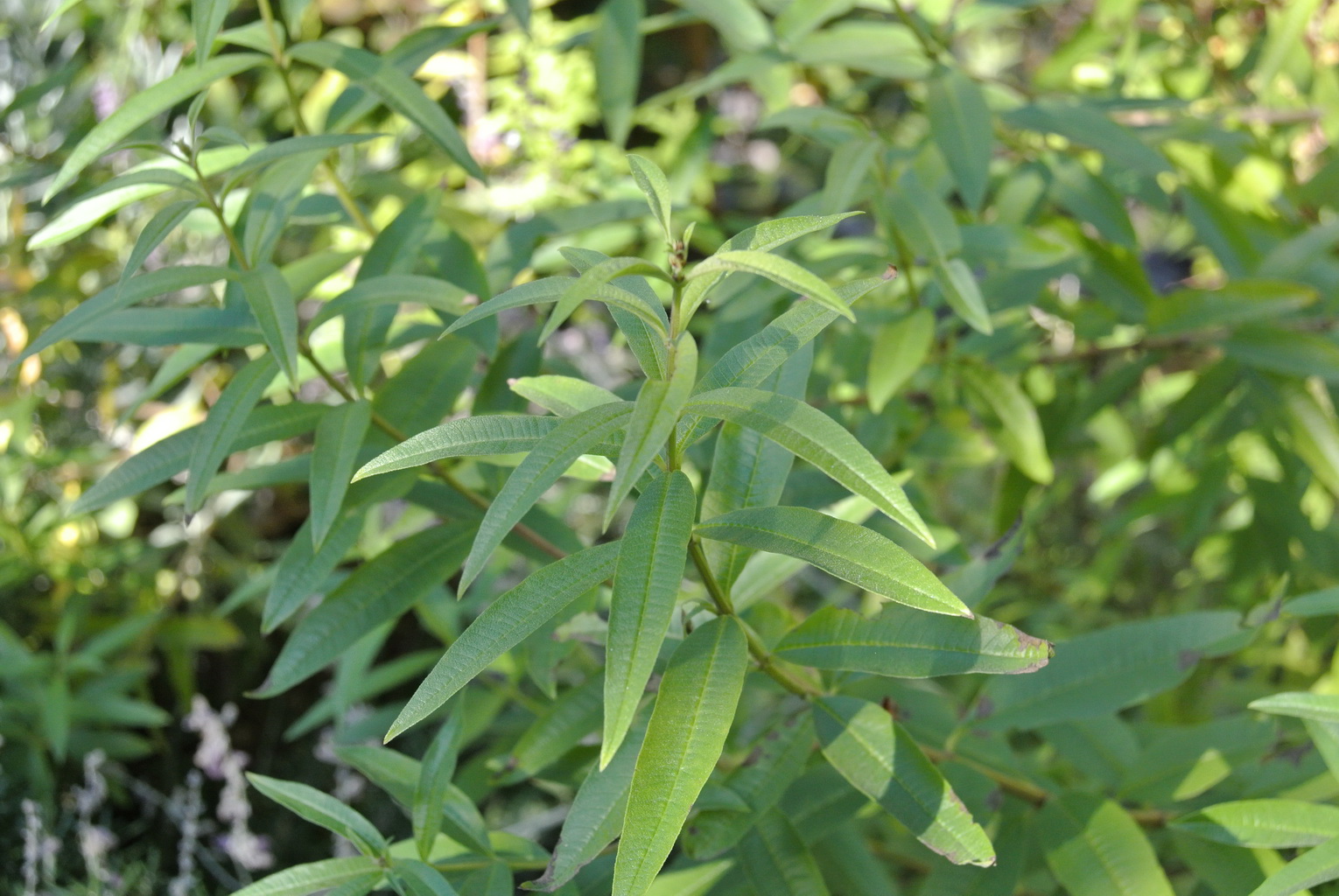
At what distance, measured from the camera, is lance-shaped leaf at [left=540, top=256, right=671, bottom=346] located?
1.25 ft

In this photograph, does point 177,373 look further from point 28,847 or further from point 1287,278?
point 1287,278

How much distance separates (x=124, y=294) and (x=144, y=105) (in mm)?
184

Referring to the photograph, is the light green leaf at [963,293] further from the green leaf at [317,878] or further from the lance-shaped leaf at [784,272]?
the green leaf at [317,878]

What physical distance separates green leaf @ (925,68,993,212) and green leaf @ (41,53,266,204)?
544 mm

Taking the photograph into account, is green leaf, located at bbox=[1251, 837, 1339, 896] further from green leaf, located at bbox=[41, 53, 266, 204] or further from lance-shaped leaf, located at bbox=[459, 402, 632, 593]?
green leaf, located at bbox=[41, 53, 266, 204]

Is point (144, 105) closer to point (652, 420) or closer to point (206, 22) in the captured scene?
point (206, 22)

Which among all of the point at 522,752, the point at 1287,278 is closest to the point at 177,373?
the point at 522,752

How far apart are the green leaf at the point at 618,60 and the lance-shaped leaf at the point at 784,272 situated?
0.73m

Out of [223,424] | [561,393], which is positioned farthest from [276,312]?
[561,393]

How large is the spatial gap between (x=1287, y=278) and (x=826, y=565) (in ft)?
2.69

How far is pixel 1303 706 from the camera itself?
0.51 m

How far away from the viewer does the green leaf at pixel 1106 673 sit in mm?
692

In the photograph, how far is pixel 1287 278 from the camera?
1.05m

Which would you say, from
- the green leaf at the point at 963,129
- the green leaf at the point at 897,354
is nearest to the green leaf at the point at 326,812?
the green leaf at the point at 897,354
